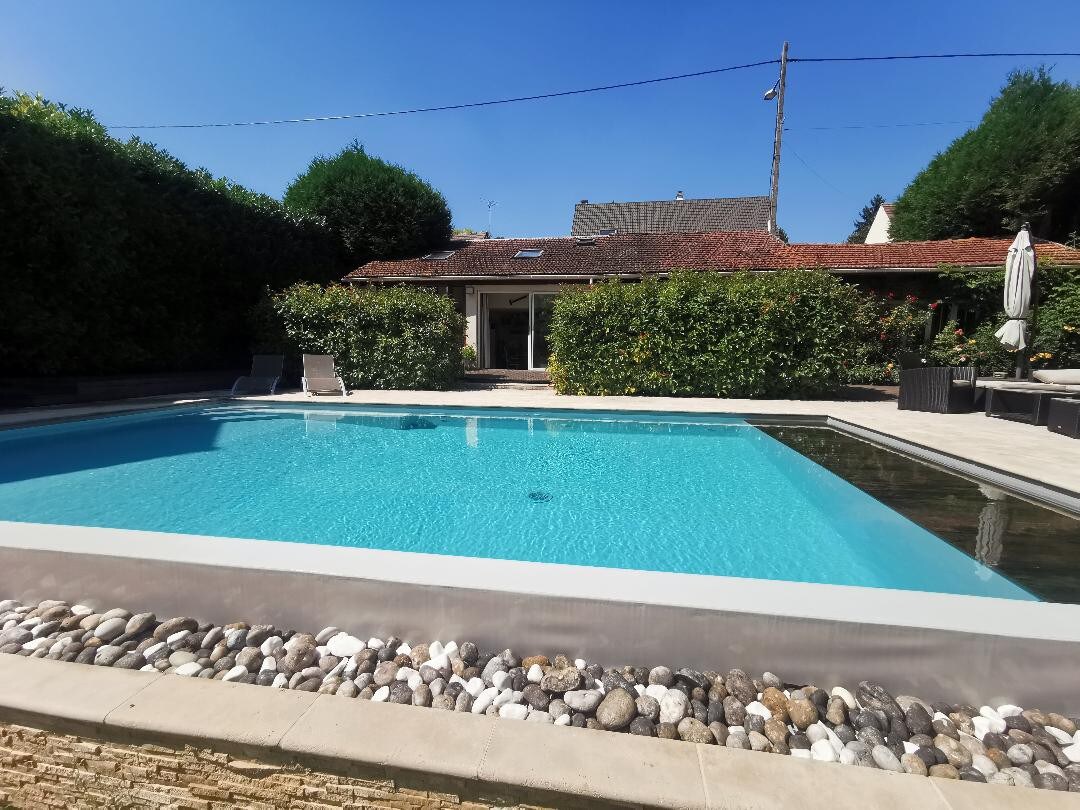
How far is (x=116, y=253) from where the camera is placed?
10.0 metres

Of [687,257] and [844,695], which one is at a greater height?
[687,257]

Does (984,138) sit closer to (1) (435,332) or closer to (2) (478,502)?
(1) (435,332)

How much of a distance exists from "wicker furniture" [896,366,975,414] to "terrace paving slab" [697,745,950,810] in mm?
9046

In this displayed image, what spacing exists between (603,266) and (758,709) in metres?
14.4

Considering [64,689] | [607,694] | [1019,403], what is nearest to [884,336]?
[1019,403]

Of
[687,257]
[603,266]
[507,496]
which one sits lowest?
[507,496]

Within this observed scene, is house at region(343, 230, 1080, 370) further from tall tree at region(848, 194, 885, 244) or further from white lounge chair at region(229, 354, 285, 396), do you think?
tall tree at region(848, 194, 885, 244)

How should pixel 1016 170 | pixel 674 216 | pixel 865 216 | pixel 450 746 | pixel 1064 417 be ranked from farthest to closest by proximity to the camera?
pixel 865 216 < pixel 674 216 < pixel 1016 170 < pixel 1064 417 < pixel 450 746

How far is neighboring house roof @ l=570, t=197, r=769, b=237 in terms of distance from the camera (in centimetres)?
2622

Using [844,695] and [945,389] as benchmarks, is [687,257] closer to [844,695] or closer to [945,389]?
[945,389]

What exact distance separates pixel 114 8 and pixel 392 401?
10.4 meters

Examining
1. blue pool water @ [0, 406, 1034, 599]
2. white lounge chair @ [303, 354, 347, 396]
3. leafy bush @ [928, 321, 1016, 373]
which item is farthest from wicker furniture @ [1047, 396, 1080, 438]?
white lounge chair @ [303, 354, 347, 396]

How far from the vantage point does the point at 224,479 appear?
5484mm

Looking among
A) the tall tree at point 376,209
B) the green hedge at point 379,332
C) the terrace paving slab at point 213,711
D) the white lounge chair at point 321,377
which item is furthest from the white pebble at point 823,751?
the tall tree at point 376,209
